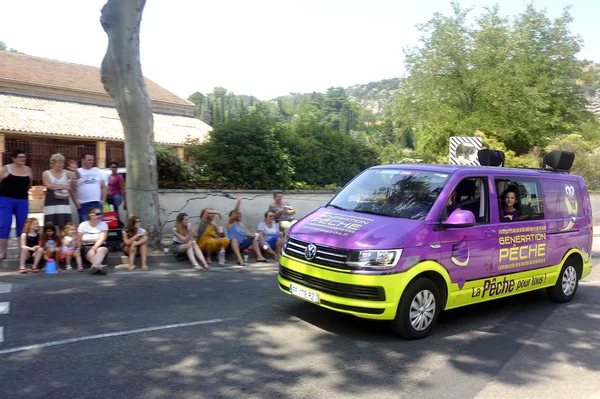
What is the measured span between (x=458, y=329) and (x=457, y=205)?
155 cm

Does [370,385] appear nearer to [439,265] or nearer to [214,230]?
[439,265]

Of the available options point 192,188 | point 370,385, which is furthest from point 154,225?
point 370,385

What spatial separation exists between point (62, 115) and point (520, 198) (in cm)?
2599

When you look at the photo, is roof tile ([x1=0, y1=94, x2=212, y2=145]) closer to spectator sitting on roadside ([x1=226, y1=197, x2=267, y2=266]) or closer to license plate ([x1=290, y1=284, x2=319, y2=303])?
spectator sitting on roadside ([x1=226, y1=197, x2=267, y2=266])

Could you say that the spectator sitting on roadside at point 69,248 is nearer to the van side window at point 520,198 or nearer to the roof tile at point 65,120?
the van side window at point 520,198

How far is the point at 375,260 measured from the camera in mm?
5543

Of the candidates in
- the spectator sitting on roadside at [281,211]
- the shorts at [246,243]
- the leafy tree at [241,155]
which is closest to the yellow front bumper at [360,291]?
the shorts at [246,243]

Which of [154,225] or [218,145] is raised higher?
[218,145]

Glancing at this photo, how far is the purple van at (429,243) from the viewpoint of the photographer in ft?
18.4

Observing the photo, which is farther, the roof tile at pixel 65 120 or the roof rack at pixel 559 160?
the roof tile at pixel 65 120

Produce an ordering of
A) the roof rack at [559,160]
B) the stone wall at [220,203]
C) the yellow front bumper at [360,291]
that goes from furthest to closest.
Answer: the stone wall at [220,203], the roof rack at [559,160], the yellow front bumper at [360,291]

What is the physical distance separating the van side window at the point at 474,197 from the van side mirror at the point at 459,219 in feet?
1.06

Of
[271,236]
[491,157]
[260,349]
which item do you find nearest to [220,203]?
[271,236]

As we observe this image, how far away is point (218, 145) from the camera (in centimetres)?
1423
